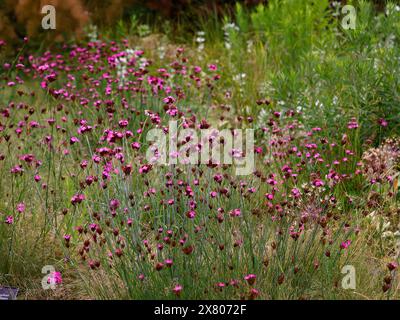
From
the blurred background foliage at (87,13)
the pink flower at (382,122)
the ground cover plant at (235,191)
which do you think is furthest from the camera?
the blurred background foliage at (87,13)

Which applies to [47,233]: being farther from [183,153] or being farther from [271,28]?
[271,28]

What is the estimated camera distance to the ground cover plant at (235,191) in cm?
354

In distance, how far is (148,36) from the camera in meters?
9.37

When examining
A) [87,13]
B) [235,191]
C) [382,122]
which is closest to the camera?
[235,191]

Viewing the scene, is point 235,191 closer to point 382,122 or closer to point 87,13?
point 382,122

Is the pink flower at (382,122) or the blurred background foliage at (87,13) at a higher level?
the blurred background foliage at (87,13)

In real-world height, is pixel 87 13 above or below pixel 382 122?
above

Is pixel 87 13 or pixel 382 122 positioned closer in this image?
pixel 382 122

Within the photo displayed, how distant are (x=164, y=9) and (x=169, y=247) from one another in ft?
23.0

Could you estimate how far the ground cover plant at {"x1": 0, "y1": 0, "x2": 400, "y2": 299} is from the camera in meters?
3.54

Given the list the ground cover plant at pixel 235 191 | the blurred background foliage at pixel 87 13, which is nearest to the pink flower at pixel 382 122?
the ground cover plant at pixel 235 191

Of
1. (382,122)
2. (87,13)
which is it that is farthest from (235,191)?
(87,13)

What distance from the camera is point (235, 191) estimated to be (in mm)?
4078

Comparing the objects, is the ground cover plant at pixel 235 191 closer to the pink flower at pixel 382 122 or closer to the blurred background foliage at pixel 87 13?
the pink flower at pixel 382 122
